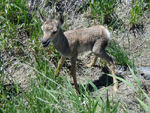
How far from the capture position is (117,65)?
18.4 feet

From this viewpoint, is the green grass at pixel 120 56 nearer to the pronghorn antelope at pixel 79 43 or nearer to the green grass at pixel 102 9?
the pronghorn antelope at pixel 79 43

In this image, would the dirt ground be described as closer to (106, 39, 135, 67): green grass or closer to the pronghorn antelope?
(106, 39, 135, 67): green grass

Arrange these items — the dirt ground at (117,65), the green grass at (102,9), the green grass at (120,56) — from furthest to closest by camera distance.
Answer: the green grass at (102,9) → the green grass at (120,56) → the dirt ground at (117,65)

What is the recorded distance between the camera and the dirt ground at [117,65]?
191 inches

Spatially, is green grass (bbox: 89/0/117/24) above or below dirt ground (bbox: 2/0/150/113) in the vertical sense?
above

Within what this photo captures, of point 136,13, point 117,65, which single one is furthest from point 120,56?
point 136,13

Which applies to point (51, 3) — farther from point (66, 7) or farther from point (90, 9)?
point (90, 9)

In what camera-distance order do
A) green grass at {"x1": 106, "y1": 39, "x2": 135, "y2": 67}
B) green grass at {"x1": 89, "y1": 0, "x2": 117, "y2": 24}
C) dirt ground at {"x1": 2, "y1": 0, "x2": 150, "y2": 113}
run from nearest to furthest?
dirt ground at {"x1": 2, "y1": 0, "x2": 150, "y2": 113} → green grass at {"x1": 106, "y1": 39, "x2": 135, "y2": 67} → green grass at {"x1": 89, "y1": 0, "x2": 117, "y2": 24}

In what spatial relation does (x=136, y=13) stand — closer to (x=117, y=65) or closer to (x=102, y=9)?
(x=102, y=9)

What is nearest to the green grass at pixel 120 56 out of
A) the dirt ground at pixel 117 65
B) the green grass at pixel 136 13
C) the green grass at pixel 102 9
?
the dirt ground at pixel 117 65

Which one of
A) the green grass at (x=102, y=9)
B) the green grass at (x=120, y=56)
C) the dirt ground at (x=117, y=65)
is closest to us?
the dirt ground at (x=117, y=65)

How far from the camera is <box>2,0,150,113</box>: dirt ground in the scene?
486cm

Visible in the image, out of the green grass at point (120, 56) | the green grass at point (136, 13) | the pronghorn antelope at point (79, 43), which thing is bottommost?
the green grass at point (120, 56)

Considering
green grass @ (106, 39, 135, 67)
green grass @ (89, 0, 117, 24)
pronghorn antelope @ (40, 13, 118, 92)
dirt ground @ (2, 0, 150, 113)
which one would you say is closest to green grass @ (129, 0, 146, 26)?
dirt ground @ (2, 0, 150, 113)
